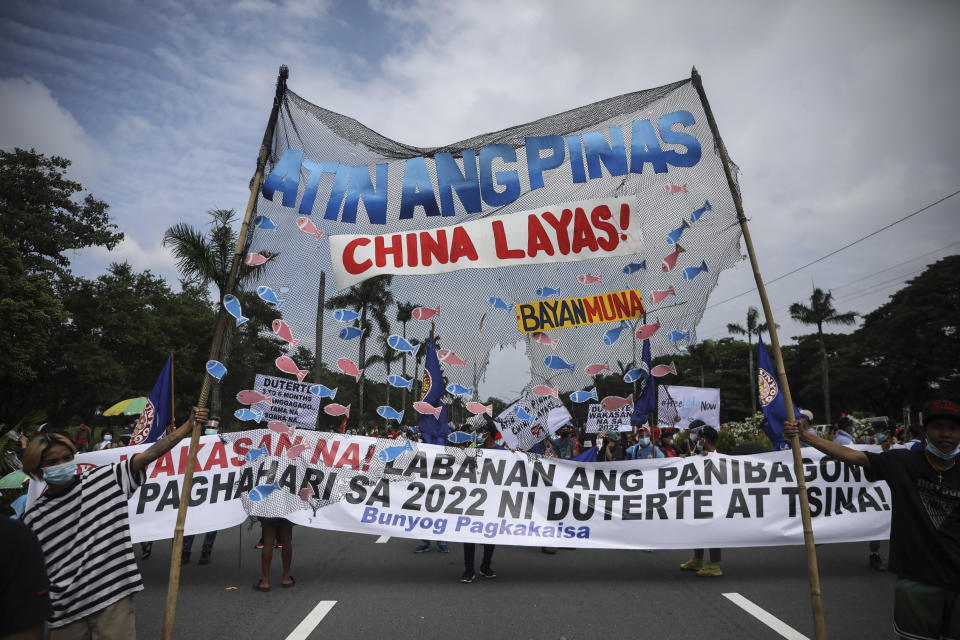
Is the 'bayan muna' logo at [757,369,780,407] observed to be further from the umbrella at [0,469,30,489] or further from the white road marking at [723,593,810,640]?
the umbrella at [0,469,30,489]

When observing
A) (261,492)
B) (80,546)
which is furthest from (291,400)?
(80,546)

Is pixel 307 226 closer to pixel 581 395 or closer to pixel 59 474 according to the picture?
pixel 59 474

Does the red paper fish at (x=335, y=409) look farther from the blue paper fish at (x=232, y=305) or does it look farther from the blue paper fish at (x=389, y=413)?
the blue paper fish at (x=232, y=305)

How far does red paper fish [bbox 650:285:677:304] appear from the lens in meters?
4.72

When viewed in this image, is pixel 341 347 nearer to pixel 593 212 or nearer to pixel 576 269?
pixel 576 269

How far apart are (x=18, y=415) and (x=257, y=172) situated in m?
35.7

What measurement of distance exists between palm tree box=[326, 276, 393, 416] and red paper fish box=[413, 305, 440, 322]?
228 millimetres

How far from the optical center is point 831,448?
11.6 feet

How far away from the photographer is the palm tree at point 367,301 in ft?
15.3

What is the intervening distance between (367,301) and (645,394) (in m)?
4.21

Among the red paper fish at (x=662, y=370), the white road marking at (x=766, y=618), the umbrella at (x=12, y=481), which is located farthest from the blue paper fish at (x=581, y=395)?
the umbrella at (x=12, y=481)

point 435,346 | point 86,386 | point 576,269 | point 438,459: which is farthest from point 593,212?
point 86,386

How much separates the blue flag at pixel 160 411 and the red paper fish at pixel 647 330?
5990 millimetres

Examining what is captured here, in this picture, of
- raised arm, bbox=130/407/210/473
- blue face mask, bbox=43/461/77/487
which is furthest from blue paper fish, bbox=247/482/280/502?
blue face mask, bbox=43/461/77/487
